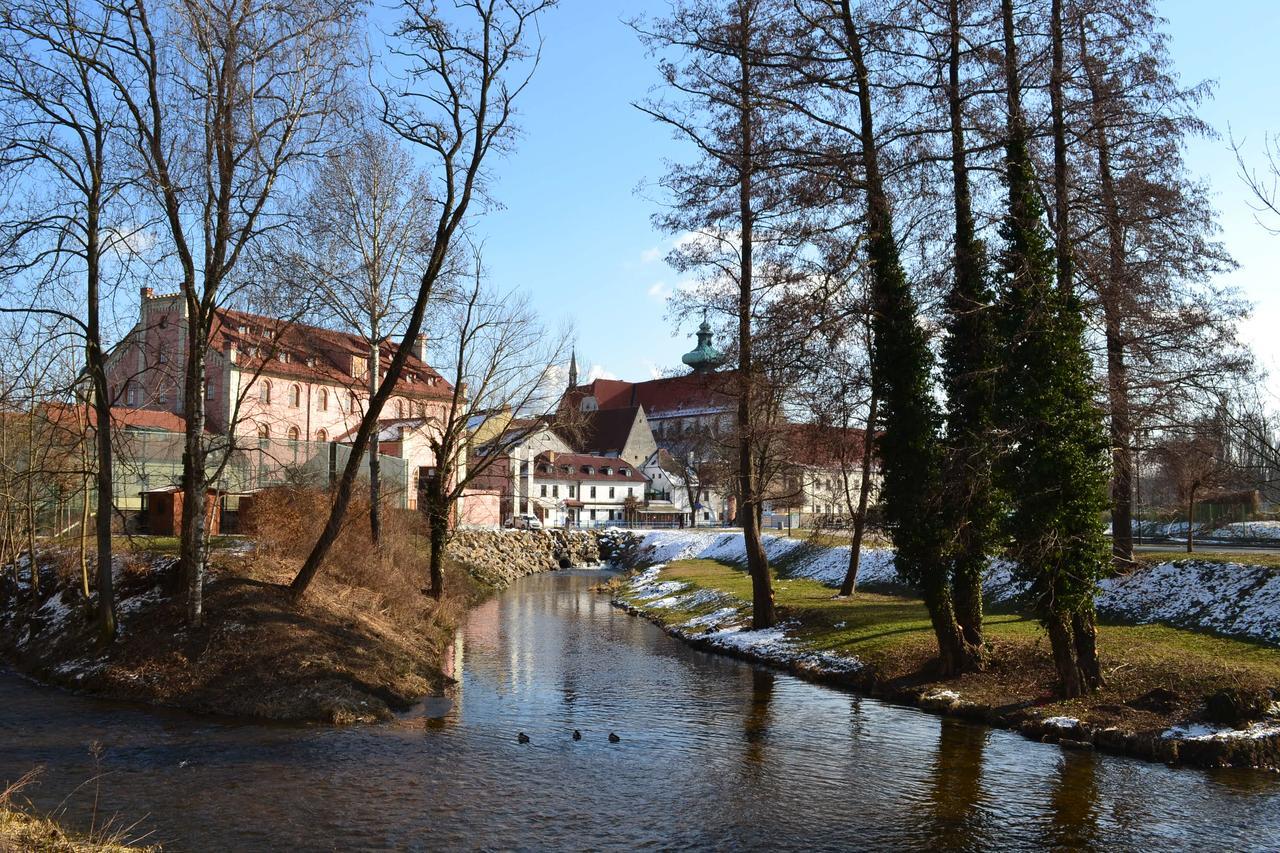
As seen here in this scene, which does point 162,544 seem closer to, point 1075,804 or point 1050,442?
point 1050,442

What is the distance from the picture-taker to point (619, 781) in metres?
11.5

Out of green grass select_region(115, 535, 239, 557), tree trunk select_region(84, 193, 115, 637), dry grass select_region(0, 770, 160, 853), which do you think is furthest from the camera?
green grass select_region(115, 535, 239, 557)

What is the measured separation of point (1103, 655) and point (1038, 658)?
1.10 meters

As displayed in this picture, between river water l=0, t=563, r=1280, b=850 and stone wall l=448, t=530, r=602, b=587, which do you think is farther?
stone wall l=448, t=530, r=602, b=587

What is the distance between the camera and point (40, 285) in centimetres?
1564

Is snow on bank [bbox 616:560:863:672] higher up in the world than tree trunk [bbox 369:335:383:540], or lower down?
lower down

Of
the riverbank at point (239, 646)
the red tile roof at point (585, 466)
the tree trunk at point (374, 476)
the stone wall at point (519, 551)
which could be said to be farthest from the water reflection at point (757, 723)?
the red tile roof at point (585, 466)

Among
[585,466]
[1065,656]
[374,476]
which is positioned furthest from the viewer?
[585,466]

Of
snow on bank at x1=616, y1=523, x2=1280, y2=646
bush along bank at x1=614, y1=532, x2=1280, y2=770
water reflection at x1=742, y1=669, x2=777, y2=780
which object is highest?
snow on bank at x1=616, y1=523, x2=1280, y2=646

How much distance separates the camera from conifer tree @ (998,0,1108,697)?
14.2 metres

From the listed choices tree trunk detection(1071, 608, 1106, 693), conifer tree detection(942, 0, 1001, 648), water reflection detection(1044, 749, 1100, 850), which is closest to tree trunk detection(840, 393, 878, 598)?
conifer tree detection(942, 0, 1001, 648)

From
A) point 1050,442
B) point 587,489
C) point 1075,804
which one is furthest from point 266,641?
point 587,489

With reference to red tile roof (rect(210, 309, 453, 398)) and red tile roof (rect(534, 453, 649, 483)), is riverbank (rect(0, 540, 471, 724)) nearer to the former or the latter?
red tile roof (rect(210, 309, 453, 398))

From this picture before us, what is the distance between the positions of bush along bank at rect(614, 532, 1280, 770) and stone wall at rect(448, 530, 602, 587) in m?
15.9
